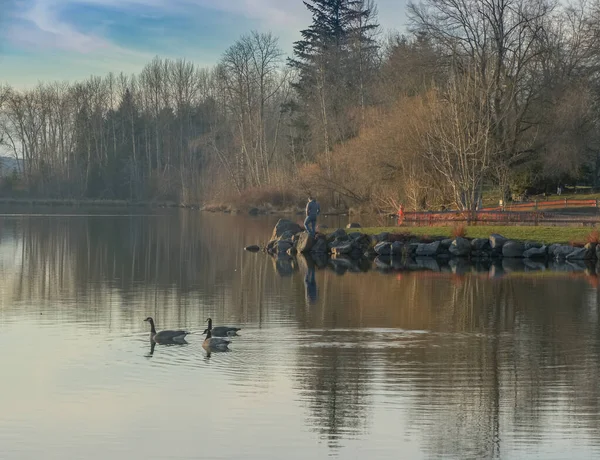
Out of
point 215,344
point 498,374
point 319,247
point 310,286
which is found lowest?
point 498,374

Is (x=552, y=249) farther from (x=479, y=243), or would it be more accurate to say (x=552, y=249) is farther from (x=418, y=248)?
(x=418, y=248)

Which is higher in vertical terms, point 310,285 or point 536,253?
point 536,253

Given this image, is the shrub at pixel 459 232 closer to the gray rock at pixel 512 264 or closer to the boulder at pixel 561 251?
the gray rock at pixel 512 264

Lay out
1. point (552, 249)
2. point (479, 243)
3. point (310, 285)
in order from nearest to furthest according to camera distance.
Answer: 1. point (310, 285)
2. point (552, 249)
3. point (479, 243)

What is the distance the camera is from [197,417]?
40.6 feet

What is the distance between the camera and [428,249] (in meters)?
37.0

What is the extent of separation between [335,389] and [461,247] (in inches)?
918

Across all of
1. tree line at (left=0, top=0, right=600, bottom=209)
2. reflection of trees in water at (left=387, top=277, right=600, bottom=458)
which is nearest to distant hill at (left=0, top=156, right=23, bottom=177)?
tree line at (left=0, top=0, right=600, bottom=209)

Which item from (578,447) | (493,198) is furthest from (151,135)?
(578,447)

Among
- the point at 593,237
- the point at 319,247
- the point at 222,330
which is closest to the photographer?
the point at 222,330

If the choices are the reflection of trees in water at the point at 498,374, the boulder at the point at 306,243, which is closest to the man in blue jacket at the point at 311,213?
the boulder at the point at 306,243

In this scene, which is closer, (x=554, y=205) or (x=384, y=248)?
(x=384, y=248)

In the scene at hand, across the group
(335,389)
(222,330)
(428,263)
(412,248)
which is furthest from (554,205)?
(335,389)

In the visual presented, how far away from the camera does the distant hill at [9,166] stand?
114731 millimetres
